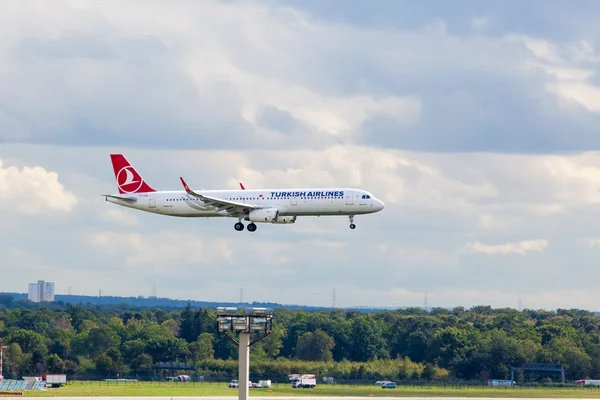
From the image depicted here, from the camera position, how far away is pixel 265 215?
140250mm

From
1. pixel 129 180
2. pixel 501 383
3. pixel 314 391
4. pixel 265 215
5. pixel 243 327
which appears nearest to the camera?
pixel 243 327

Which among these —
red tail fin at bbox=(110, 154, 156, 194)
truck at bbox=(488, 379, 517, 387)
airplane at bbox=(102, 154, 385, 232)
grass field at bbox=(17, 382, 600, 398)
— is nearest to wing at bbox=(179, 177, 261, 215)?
airplane at bbox=(102, 154, 385, 232)

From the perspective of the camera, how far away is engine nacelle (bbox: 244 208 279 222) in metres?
140

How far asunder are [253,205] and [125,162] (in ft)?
83.3

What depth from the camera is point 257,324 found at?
374 ft

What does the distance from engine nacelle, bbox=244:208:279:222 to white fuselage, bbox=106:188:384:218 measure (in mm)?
569

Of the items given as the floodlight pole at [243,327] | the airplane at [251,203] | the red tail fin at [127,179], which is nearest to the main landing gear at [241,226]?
the airplane at [251,203]

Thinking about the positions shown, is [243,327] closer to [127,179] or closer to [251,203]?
[251,203]

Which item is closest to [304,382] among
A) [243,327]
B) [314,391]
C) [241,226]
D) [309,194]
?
[314,391]

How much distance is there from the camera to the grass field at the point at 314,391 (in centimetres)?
14912

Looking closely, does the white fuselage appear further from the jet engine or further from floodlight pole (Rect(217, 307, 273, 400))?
floodlight pole (Rect(217, 307, 273, 400))

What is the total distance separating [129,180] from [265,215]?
2366 cm

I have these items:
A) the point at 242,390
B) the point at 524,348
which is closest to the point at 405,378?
the point at 524,348

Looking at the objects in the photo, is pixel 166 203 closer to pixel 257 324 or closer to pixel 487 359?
pixel 257 324
